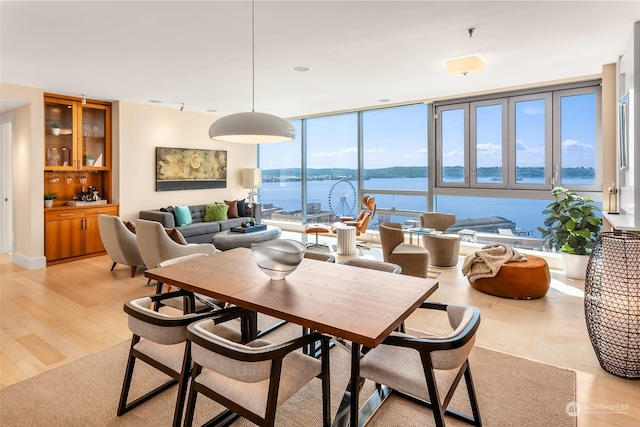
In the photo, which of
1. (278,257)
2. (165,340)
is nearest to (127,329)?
(165,340)

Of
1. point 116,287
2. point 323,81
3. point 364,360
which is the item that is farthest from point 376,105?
point 364,360

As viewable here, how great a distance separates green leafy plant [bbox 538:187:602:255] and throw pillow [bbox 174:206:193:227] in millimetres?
5934

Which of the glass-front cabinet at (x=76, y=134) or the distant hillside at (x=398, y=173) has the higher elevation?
the glass-front cabinet at (x=76, y=134)

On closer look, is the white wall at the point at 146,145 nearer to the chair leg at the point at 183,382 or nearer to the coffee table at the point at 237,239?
the coffee table at the point at 237,239

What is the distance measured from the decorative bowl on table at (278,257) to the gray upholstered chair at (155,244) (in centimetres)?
235

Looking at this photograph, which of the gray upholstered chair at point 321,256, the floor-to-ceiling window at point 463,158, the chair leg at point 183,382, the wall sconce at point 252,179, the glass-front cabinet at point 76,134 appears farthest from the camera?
Answer: the wall sconce at point 252,179

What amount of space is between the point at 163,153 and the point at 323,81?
11.9 feet

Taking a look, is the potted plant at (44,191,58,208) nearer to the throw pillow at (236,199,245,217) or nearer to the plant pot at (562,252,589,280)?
the throw pillow at (236,199,245,217)

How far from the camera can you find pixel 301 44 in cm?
372

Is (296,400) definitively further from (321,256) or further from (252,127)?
(252,127)

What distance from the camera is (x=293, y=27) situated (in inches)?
131

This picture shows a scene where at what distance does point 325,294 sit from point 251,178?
6658 mm

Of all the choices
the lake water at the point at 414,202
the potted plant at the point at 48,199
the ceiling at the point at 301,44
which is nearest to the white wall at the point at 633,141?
the ceiling at the point at 301,44

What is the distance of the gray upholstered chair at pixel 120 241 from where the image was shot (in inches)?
188
